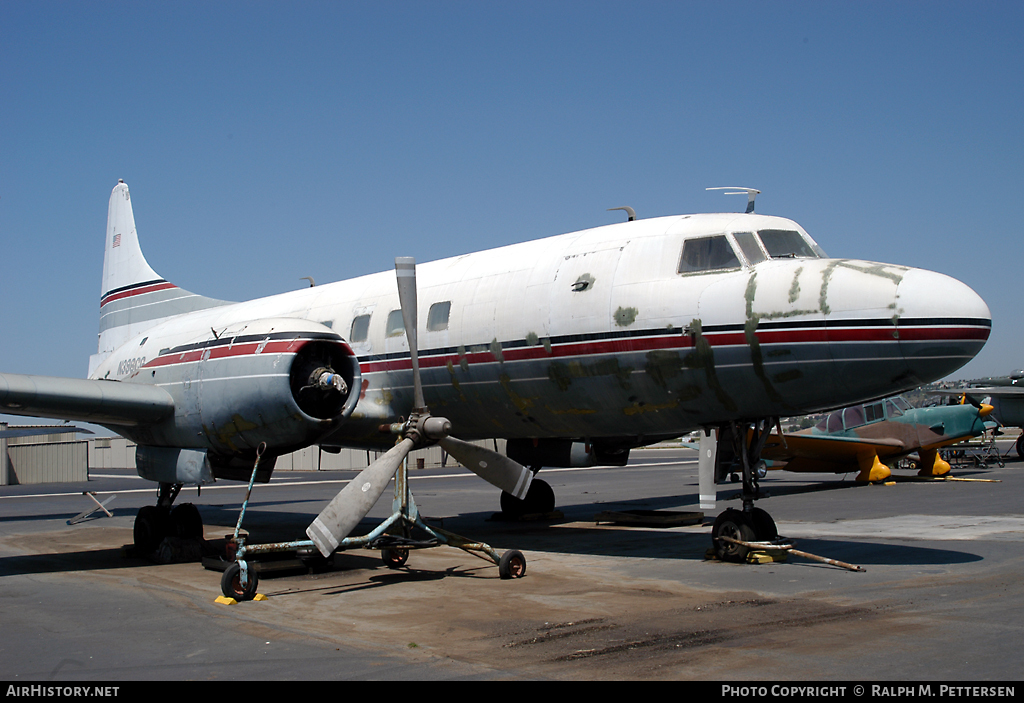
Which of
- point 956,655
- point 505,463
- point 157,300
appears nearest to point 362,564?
point 505,463

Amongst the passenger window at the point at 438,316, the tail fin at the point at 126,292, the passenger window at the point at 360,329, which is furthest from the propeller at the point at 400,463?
the tail fin at the point at 126,292

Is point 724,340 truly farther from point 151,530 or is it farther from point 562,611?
point 151,530

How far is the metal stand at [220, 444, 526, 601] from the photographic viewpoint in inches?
370

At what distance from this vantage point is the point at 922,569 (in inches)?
407

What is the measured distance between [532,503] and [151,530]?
7.41 m

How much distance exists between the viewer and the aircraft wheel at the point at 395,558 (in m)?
11.5

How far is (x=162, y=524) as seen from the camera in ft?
44.2

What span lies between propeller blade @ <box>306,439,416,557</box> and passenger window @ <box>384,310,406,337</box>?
326 centimetres

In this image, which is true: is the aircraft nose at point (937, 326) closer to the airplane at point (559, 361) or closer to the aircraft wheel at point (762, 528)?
the airplane at point (559, 361)

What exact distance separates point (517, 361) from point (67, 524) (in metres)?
12.4

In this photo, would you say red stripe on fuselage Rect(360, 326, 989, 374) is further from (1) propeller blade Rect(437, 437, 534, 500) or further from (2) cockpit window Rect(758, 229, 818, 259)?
(1) propeller blade Rect(437, 437, 534, 500)

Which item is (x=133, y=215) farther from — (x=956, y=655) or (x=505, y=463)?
(x=956, y=655)

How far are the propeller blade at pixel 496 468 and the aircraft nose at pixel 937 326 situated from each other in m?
4.79

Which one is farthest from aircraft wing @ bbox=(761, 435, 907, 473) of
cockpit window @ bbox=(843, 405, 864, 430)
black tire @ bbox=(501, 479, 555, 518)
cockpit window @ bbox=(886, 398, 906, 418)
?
black tire @ bbox=(501, 479, 555, 518)
